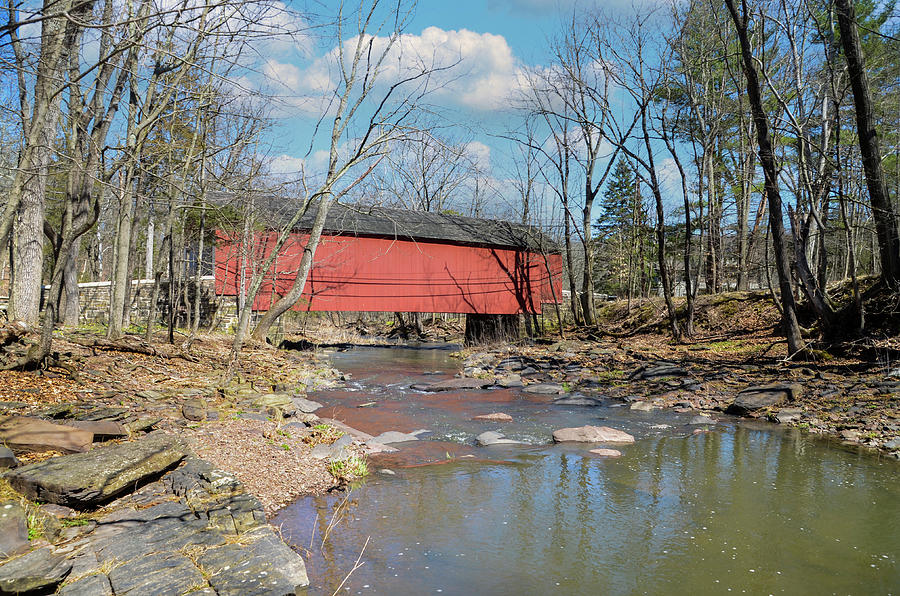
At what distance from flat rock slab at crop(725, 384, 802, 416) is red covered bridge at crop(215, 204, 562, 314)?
8947 mm

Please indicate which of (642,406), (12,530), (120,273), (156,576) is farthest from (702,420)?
(120,273)

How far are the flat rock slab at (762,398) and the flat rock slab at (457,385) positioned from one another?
4.39 metres

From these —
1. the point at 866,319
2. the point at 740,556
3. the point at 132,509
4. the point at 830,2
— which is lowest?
the point at 740,556

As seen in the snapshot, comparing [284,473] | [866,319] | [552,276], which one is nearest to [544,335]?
[552,276]

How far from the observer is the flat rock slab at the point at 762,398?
7.87 metres

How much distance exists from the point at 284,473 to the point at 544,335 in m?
14.3

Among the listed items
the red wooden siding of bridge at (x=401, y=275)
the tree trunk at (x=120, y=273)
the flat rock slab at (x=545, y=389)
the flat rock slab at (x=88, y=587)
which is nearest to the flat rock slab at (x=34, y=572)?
the flat rock slab at (x=88, y=587)

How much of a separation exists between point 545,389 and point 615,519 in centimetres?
616

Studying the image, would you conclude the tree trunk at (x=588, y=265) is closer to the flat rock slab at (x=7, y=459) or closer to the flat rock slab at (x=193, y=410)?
the flat rock slab at (x=193, y=410)

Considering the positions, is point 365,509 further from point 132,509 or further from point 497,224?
point 497,224

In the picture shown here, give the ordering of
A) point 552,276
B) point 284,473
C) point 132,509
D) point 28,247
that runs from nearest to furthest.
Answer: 1. point 132,509
2. point 284,473
3. point 28,247
4. point 552,276

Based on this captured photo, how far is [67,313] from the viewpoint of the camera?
44.7 feet

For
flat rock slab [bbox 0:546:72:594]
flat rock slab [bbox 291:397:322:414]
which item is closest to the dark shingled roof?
flat rock slab [bbox 291:397:322:414]

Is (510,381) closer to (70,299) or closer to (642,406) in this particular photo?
(642,406)
